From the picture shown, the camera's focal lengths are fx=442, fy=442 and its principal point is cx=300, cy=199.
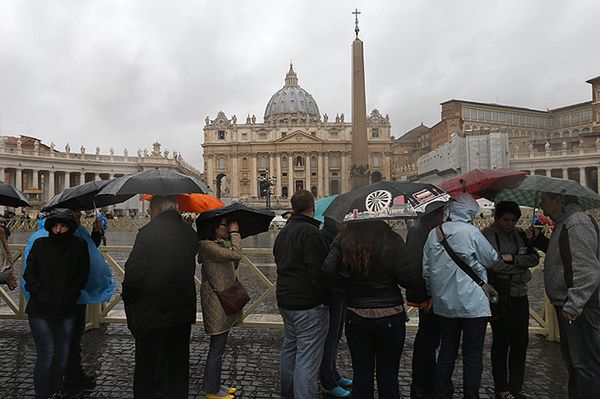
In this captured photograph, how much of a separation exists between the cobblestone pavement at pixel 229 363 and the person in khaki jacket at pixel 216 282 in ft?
0.93

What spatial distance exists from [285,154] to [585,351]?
75018 millimetres

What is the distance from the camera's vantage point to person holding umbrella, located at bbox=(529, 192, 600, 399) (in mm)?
3154

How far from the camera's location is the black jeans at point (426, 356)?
383cm

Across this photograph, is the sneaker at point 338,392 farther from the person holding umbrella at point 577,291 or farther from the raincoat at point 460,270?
the person holding umbrella at point 577,291

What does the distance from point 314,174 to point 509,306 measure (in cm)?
7453

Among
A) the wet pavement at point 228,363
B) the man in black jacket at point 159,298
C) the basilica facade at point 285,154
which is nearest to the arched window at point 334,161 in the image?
the basilica facade at point 285,154

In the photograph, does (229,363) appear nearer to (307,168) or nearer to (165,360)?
(165,360)

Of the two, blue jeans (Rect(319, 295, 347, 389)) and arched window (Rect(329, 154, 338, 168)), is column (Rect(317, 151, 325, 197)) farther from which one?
blue jeans (Rect(319, 295, 347, 389))

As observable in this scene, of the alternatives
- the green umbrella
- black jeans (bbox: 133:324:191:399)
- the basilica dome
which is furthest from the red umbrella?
the basilica dome

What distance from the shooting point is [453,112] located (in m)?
56.6

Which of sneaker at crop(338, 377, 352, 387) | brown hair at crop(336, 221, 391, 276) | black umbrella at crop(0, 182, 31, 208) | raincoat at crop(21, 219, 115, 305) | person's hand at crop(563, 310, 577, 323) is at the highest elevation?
black umbrella at crop(0, 182, 31, 208)

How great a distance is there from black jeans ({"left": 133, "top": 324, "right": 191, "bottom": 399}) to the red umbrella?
249 cm

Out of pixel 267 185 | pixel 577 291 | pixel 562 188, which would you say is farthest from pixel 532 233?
pixel 267 185

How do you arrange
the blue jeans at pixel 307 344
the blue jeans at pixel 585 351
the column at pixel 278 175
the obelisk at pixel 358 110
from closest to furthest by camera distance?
the blue jeans at pixel 585 351
the blue jeans at pixel 307 344
the obelisk at pixel 358 110
the column at pixel 278 175
